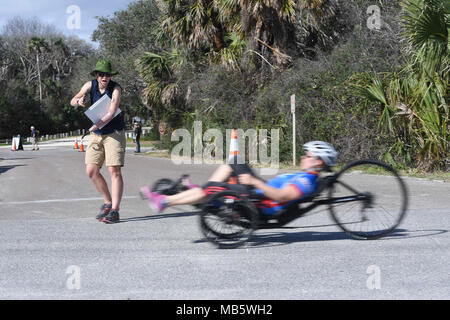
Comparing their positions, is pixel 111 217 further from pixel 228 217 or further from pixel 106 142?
pixel 228 217

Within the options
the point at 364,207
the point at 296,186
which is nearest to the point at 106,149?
the point at 296,186

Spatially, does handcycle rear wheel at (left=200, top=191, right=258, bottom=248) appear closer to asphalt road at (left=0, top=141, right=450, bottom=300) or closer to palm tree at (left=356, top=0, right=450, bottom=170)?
asphalt road at (left=0, top=141, right=450, bottom=300)

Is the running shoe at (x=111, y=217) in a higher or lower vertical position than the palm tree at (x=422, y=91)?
lower

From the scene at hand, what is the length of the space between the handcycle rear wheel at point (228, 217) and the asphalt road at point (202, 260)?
14 centimetres

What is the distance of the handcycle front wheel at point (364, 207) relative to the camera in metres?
5.27

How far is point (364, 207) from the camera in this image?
5.35m

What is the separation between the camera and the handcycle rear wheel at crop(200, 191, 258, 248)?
498cm

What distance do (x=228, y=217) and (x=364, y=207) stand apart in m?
1.39

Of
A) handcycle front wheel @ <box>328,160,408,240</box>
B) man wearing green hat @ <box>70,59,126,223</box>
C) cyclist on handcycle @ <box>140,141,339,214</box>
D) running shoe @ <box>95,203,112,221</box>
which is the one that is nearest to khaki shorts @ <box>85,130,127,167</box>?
man wearing green hat @ <box>70,59,126,223</box>

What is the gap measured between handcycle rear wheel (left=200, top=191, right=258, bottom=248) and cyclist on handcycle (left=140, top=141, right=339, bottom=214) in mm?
86

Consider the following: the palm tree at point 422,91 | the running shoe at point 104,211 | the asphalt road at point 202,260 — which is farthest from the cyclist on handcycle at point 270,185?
the palm tree at point 422,91

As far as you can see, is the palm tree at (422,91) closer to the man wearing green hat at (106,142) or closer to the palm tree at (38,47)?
the man wearing green hat at (106,142)

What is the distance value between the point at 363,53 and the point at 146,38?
2651cm
